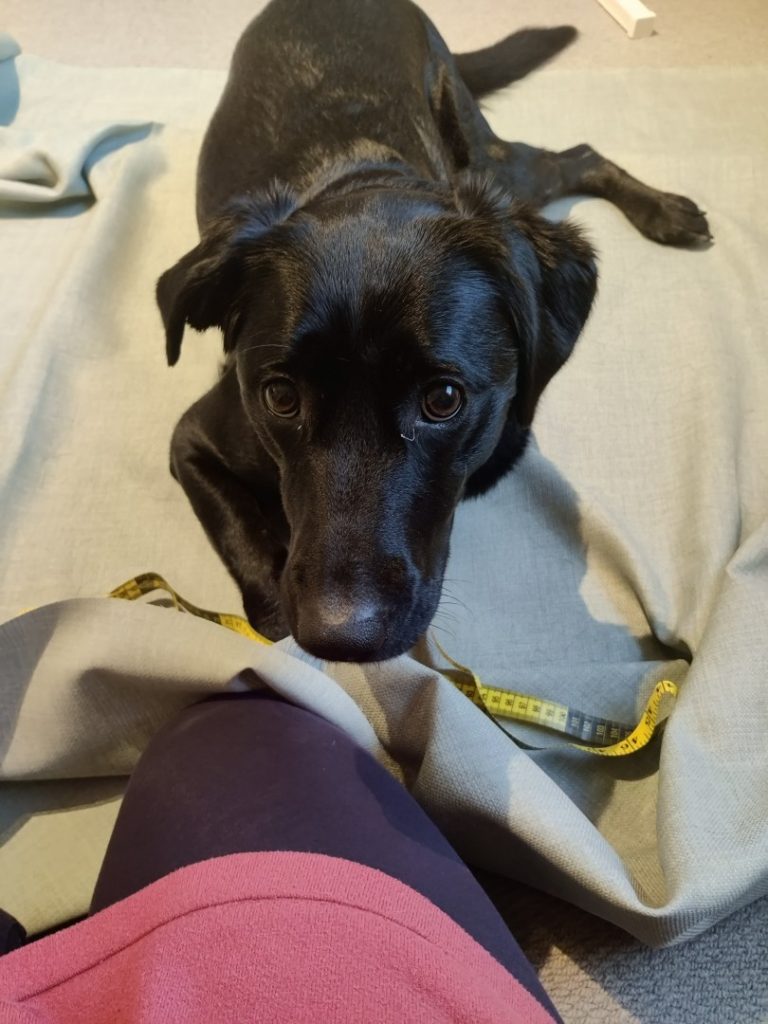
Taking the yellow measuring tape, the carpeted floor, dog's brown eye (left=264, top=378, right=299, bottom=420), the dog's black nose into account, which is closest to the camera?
the dog's black nose

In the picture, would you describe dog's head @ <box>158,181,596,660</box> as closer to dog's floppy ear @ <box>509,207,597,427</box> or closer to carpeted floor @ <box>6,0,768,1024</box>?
dog's floppy ear @ <box>509,207,597,427</box>

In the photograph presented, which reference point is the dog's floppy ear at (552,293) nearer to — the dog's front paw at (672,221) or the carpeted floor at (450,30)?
the dog's front paw at (672,221)

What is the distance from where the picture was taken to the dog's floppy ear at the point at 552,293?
1104mm

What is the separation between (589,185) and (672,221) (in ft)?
0.86

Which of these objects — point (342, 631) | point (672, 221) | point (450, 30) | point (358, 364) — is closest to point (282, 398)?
point (358, 364)

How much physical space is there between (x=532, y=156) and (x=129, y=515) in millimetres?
1313

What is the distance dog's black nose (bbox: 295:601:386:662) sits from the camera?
34.8 inches

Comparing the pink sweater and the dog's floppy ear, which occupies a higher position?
the dog's floppy ear

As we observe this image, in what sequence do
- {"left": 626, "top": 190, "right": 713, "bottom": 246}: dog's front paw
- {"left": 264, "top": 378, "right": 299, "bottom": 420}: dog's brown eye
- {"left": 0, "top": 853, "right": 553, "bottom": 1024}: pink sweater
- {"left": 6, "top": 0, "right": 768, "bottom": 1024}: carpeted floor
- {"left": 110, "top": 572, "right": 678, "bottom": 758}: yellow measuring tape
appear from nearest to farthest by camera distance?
{"left": 0, "top": 853, "right": 553, "bottom": 1024}: pink sweater < {"left": 264, "top": 378, "right": 299, "bottom": 420}: dog's brown eye < {"left": 110, "top": 572, "right": 678, "bottom": 758}: yellow measuring tape < {"left": 626, "top": 190, "right": 713, "bottom": 246}: dog's front paw < {"left": 6, "top": 0, "right": 768, "bottom": 1024}: carpeted floor

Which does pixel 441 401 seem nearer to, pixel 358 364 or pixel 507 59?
pixel 358 364

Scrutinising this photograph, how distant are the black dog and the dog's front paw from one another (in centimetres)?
62

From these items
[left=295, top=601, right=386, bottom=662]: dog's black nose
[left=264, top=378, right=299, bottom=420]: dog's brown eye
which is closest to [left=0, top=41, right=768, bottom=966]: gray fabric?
[left=295, top=601, right=386, bottom=662]: dog's black nose

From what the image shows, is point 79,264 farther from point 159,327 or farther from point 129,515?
point 129,515

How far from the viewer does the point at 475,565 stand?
1431 millimetres
